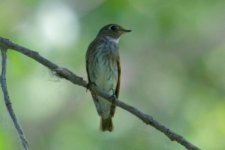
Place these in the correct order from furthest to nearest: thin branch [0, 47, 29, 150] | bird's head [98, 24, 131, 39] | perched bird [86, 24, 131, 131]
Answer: bird's head [98, 24, 131, 39]
perched bird [86, 24, 131, 131]
thin branch [0, 47, 29, 150]

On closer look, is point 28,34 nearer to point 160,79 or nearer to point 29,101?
point 29,101

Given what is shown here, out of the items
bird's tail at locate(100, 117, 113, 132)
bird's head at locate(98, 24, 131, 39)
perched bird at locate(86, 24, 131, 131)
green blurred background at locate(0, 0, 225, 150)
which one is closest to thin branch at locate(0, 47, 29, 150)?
green blurred background at locate(0, 0, 225, 150)

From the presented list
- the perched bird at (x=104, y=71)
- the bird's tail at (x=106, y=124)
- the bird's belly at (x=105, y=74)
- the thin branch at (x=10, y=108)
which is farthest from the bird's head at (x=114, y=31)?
the thin branch at (x=10, y=108)

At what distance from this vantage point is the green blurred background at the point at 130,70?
7.41m

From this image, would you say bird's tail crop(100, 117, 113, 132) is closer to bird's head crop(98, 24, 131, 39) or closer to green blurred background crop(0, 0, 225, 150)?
green blurred background crop(0, 0, 225, 150)

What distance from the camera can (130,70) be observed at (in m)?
9.49

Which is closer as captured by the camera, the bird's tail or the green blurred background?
the bird's tail

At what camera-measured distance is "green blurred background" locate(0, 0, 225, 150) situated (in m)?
7.41

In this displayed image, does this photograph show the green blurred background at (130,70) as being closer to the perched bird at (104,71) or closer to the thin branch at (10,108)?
the perched bird at (104,71)

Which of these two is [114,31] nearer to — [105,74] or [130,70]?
[105,74]

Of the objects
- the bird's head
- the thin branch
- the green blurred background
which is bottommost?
the green blurred background

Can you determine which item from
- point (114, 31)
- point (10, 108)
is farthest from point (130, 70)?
point (10, 108)

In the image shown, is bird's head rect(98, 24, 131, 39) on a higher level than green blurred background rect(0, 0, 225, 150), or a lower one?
higher

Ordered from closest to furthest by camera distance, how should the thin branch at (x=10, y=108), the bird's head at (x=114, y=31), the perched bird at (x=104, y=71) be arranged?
1. the thin branch at (x=10, y=108)
2. the perched bird at (x=104, y=71)
3. the bird's head at (x=114, y=31)
